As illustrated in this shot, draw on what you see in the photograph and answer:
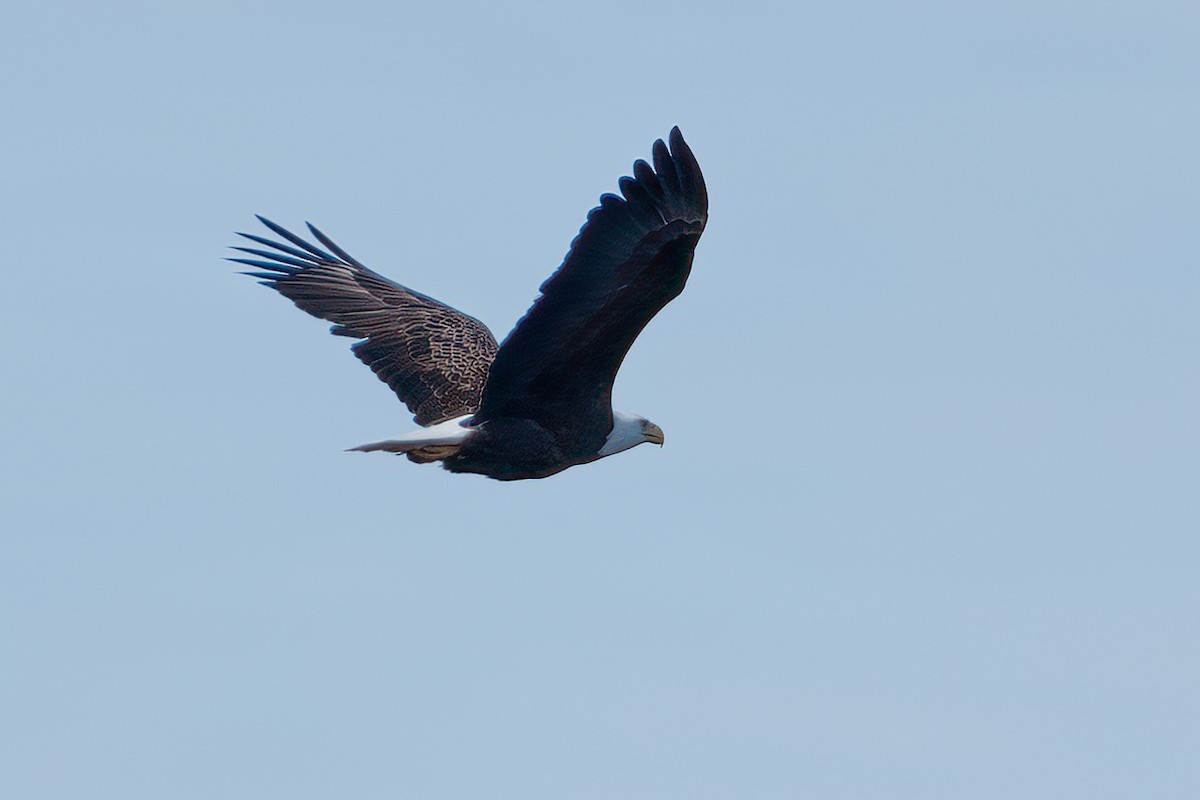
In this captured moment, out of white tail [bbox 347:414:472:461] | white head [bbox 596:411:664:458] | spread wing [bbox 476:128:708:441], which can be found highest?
spread wing [bbox 476:128:708:441]

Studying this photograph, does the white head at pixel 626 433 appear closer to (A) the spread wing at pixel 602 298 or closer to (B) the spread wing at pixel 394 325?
(A) the spread wing at pixel 602 298

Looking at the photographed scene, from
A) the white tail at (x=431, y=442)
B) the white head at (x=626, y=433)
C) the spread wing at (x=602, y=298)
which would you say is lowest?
the white tail at (x=431, y=442)

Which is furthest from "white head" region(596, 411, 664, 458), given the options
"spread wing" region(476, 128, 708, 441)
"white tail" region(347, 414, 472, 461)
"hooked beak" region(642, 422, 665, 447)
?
"white tail" region(347, 414, 472, 461)

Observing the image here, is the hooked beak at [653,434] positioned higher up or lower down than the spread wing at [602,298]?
lower down

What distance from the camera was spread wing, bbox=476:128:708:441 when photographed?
43.8ft

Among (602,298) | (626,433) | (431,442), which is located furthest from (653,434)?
(602,298)

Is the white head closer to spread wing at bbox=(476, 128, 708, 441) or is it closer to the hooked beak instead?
the hooked beak

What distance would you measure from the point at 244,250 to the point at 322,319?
1223 millimetres

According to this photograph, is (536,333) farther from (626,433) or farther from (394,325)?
(394,325)

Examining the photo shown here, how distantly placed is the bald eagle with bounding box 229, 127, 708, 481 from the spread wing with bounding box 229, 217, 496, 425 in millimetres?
13

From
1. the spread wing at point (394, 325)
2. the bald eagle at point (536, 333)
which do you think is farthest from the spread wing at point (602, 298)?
the spread wing at point (394, 325)

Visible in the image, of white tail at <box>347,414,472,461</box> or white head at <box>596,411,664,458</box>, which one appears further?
white head at <box>596,411,664,458</box>

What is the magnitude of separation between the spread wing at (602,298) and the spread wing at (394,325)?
1491 mm

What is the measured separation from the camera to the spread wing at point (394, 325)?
56.3 feet
